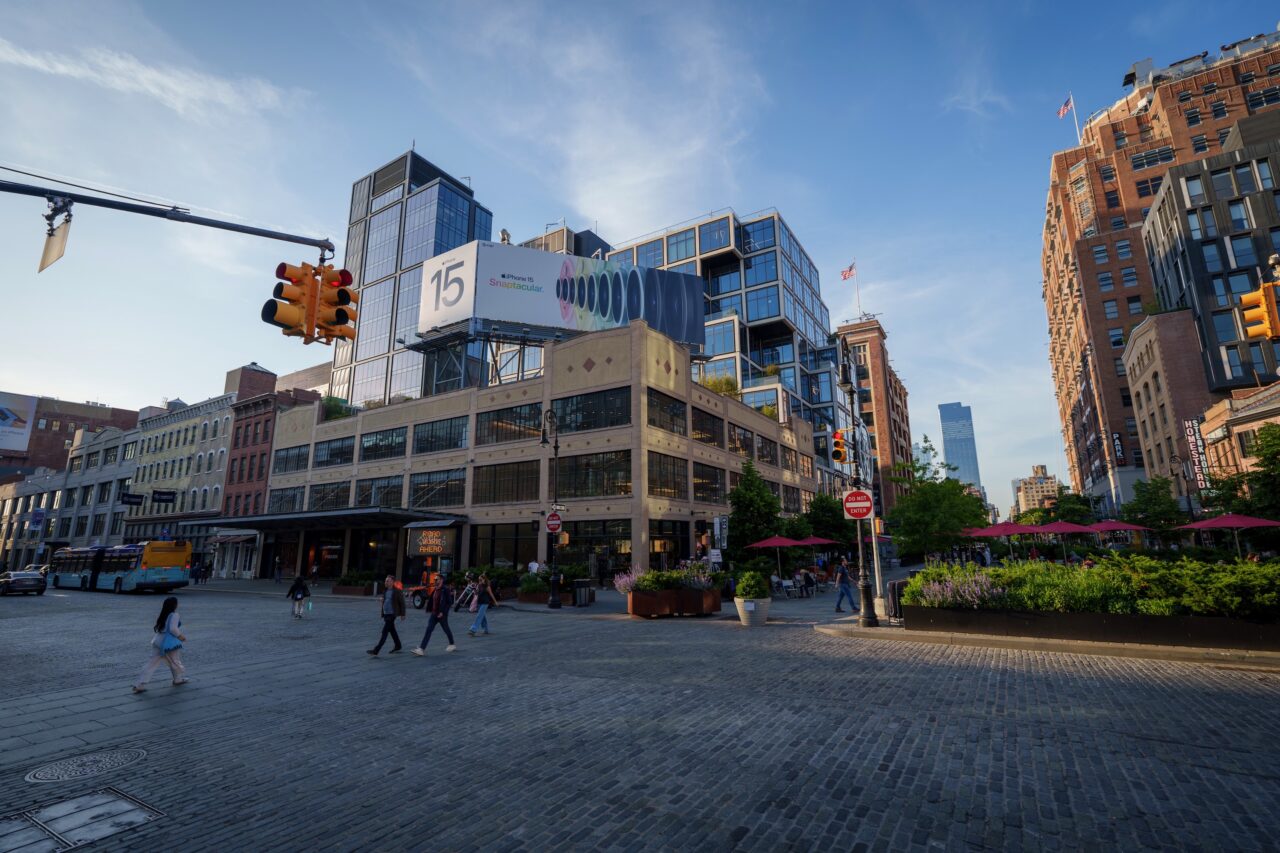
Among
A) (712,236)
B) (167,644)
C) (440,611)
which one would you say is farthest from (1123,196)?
(167,644)

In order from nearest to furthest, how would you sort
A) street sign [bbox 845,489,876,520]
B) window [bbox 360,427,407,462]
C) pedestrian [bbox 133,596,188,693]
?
1. pedestrian [bbox 133,596,188,693]
2. street sign [bbox 845,489,876,520]
3. window [bbox 360,427,407,462]

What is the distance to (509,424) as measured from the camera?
4034cm

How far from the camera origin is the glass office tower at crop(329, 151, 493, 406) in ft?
300

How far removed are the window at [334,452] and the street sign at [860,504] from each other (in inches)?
1736

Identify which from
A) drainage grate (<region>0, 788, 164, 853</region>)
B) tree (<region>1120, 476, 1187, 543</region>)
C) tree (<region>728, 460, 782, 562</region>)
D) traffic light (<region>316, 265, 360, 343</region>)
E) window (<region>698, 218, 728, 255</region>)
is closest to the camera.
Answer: drainage grate (<region>0, 788, 164, 853</region>)

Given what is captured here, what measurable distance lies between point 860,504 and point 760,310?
59.6 m

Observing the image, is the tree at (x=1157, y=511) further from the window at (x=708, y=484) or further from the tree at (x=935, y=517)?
the window at (x=708, y=484)

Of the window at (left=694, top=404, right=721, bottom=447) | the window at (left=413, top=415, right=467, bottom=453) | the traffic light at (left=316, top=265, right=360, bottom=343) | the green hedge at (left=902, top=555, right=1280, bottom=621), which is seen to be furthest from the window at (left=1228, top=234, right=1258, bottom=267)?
the traffic light at (left=316, top=265, right=360, bottom=343)

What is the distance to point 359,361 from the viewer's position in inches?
3772

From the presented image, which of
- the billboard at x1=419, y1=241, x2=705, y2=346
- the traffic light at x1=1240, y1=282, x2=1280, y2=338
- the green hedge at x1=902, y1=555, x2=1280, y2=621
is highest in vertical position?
the billboard at x1=419, y1=241, x2=705, y2=346

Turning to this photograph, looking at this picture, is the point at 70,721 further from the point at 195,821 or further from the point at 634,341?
Answer: the point at 634,341

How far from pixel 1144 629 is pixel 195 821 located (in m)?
15.2

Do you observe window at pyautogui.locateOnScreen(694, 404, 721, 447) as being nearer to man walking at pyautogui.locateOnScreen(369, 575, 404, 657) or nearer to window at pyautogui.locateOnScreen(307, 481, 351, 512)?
man walking at pyautogui.locateOnScreen(369, 575, 404, 657)

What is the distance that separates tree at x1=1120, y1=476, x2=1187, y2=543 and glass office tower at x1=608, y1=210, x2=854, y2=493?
108ft
